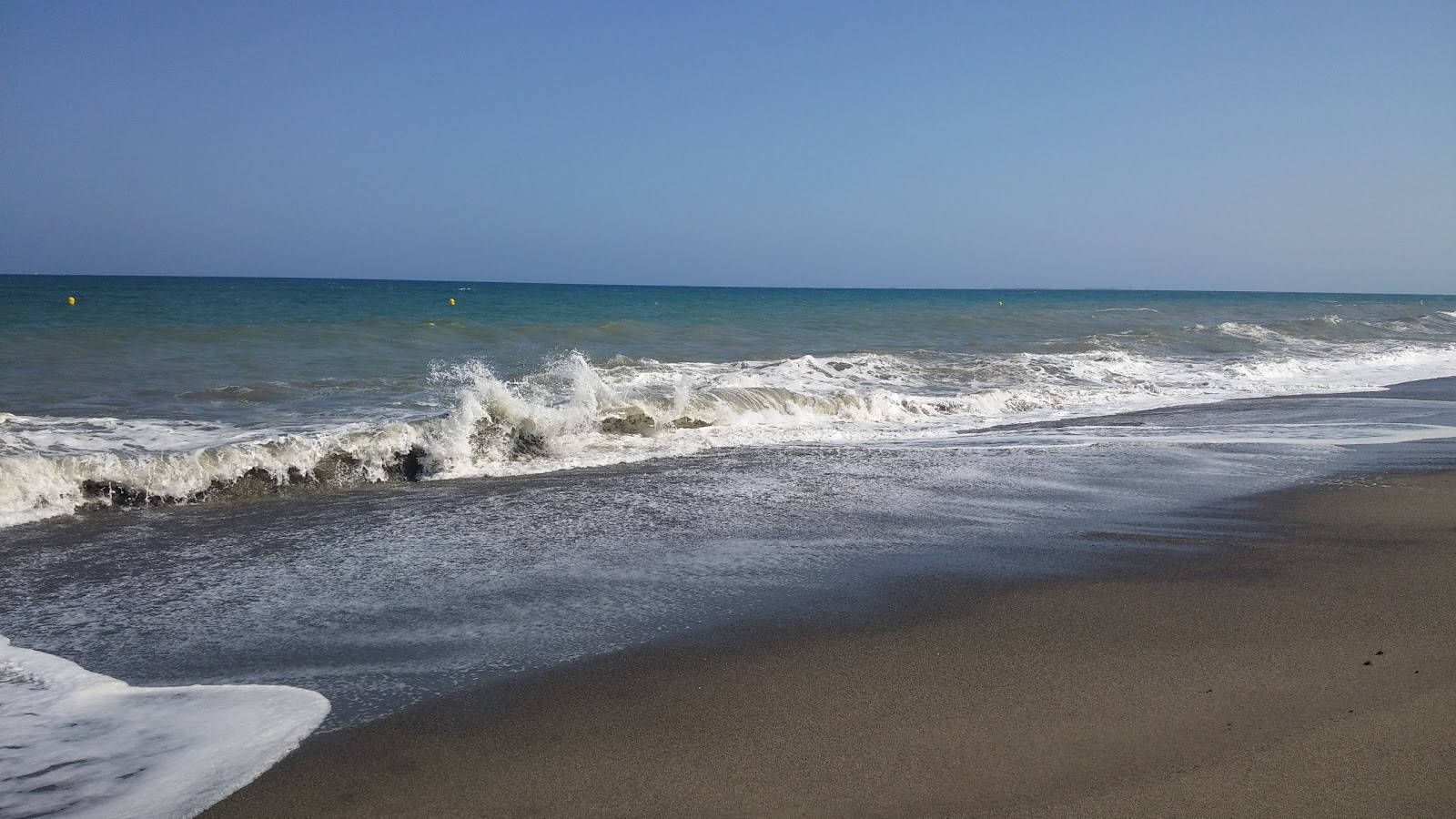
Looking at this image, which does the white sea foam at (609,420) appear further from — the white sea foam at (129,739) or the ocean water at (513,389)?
the white sea foam at (129,739)

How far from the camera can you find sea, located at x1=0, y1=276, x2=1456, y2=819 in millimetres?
3914

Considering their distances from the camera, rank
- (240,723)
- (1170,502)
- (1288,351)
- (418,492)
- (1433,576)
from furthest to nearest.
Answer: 1. (1288,351)
2. (418,492)
3. (1170,502)
4. (1433,576)
5. (240,723)

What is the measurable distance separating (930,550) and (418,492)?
14.0 ft

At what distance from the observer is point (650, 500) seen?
7.40 m

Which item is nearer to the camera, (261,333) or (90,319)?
(261,333)

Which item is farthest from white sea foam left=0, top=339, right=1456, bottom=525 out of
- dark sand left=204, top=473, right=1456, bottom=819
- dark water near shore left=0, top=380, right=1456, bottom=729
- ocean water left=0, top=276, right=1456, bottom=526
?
dark sand left=204, top=473, right=1456, bottom=819

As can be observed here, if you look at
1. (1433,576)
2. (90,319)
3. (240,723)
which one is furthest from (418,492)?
(90,319)

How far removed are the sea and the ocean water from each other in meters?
0.06

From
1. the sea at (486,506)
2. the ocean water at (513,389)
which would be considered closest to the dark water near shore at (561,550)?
the sea at (486,506)

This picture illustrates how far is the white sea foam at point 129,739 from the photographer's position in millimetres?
3018

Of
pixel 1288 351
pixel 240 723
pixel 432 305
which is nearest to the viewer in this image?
pixel 240 723

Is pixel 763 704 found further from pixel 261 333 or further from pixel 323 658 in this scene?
pixel 261 333

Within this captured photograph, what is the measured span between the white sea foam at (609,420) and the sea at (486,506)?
5 cm

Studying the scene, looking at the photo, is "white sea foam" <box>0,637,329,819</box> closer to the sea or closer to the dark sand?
the sea
